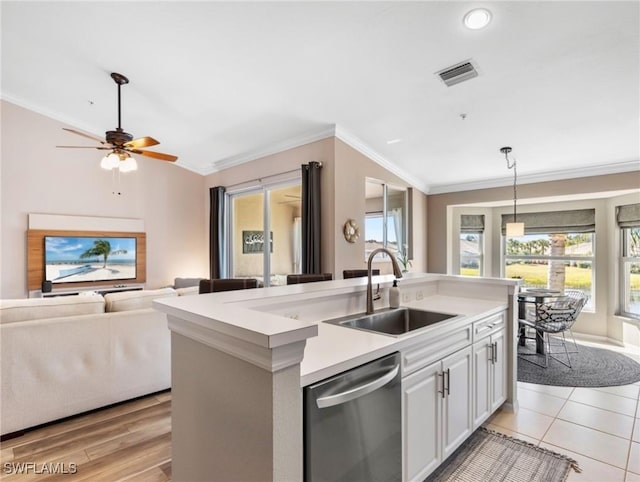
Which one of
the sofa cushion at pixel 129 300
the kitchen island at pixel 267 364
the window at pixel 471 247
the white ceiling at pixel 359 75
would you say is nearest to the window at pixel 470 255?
the window at pixel 471 247

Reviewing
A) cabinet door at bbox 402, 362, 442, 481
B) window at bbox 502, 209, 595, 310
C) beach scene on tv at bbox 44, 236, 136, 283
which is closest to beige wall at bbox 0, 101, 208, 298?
beach scene on tv at bbox 44, 236, 136, 283

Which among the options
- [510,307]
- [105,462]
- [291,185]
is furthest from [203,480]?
[291,185]

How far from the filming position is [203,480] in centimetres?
132

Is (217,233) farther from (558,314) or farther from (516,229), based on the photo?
(558,314)

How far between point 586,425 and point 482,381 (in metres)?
1.12

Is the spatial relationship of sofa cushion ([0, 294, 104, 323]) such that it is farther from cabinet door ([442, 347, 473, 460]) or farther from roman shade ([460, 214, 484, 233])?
roman shade ([460, 214, 484, 233])

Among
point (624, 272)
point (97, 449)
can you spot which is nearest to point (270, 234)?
point (97, 449)

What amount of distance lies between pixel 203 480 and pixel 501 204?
21.1ft

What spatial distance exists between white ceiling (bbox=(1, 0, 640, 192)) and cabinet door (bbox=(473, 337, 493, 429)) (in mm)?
2323

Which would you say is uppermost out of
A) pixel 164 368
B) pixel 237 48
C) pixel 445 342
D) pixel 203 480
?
pixel 237 48

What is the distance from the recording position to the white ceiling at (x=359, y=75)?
8.20ft

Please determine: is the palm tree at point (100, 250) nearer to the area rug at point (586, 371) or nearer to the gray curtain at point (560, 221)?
the area rug at point (586, 371)

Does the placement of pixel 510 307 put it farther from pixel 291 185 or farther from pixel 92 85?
pixel 92 85

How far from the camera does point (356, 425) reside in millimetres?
1275
